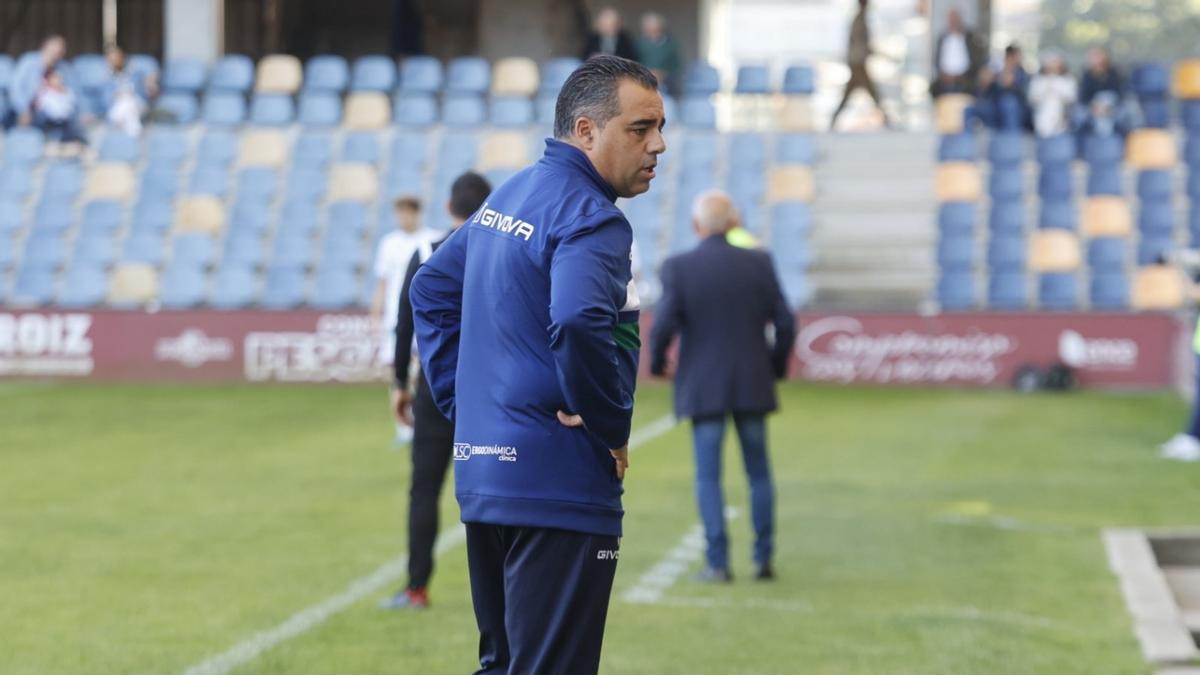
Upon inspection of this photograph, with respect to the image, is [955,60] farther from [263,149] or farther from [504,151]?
[263,149]

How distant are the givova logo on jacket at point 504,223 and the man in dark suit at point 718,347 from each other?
5.23 meters

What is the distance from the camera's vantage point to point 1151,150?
92.4 ft

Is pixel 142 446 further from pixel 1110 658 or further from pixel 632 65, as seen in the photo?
pixel 632 65

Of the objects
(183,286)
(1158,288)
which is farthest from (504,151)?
(1158,288)

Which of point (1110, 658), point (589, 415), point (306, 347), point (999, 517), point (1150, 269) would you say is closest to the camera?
point (589, 415)

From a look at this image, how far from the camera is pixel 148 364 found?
23844mm

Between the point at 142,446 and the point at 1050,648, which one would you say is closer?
the point at 1050,648

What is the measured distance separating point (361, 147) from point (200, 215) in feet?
8.78

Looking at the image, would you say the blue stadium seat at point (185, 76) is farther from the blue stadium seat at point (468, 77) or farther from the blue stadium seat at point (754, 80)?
the blue stadium seat at point (754, 80)

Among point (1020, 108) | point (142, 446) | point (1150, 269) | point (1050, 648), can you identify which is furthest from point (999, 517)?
point (1020, 108)

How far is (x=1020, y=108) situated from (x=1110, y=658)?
21.7 meters

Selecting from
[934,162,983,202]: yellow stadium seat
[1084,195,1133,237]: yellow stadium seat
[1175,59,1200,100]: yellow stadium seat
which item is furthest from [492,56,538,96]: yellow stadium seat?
[1175,59,1200,100]: yellow stadium seat

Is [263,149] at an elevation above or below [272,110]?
below

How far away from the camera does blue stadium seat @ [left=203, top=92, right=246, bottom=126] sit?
2898cm
